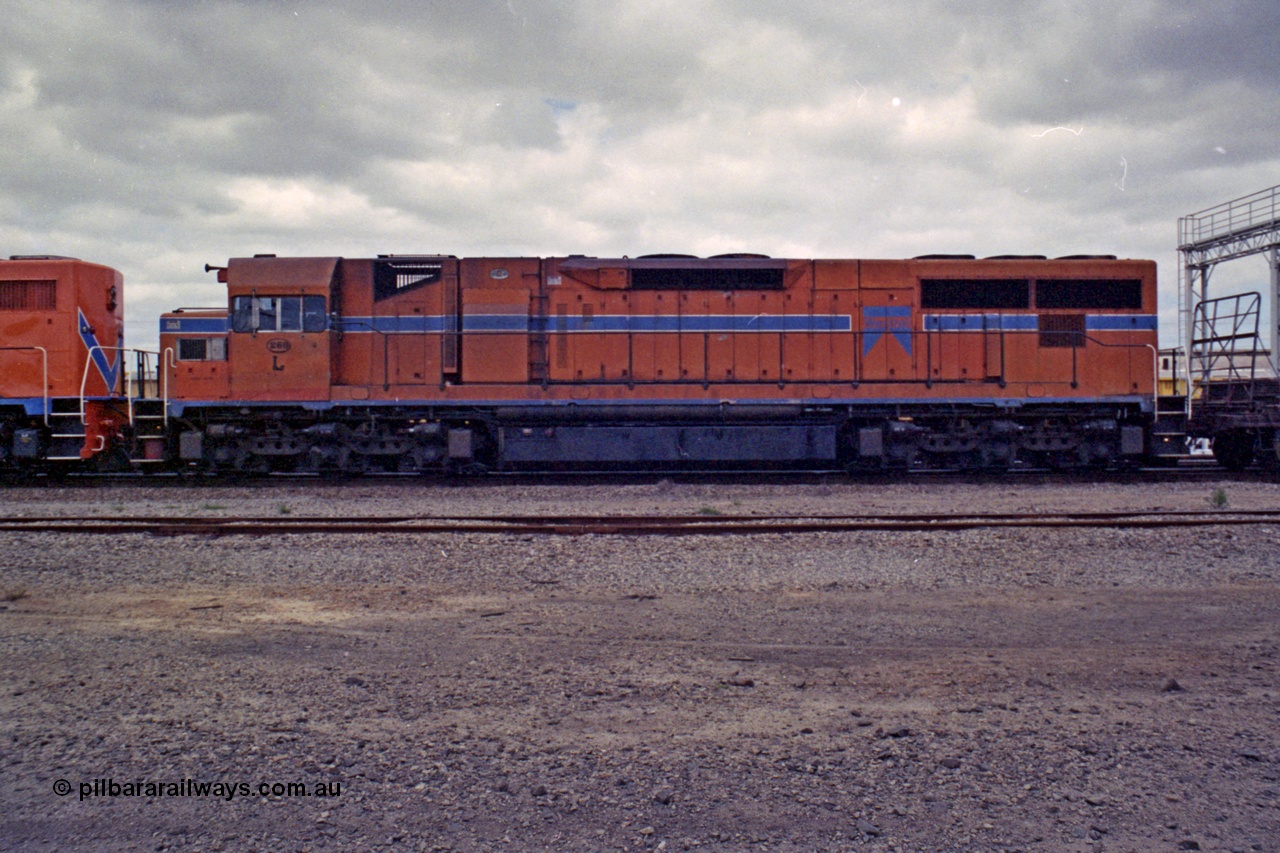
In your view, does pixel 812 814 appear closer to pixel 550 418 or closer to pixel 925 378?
pixel 550 418

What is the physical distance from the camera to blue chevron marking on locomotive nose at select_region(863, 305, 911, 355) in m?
13.4

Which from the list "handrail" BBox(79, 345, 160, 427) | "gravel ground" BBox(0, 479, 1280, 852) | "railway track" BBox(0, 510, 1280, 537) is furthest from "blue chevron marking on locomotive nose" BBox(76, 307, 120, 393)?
"gravel ground" BBox(0, 479, 1280, 852)

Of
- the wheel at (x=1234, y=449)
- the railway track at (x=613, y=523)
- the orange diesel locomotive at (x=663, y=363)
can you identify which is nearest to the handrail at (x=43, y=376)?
the orange diesel locomotive at (x=663, y=363)

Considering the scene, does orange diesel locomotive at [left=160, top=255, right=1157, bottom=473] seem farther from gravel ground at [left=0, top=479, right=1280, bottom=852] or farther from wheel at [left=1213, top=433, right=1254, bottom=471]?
gravel ground at [left=0, top=479, right=1280, bottom=852]

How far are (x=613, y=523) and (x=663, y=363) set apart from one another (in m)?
5.28

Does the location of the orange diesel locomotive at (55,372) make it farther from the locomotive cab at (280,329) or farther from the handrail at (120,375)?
the locomotive cab at (280,329)

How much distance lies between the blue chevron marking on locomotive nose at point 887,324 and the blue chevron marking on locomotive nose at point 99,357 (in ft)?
42.5

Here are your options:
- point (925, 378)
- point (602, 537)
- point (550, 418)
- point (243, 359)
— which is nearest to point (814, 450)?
point (925, 378)

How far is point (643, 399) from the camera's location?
512 inches

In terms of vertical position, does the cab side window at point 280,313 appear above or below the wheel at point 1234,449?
above

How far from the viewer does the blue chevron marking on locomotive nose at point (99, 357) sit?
1311cm

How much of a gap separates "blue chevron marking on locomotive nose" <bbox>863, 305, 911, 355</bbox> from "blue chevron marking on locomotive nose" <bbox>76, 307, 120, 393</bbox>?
13.0 metres

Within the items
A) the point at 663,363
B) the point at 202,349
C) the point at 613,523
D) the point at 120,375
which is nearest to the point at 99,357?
the point at 120,375

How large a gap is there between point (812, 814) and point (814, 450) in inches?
418
